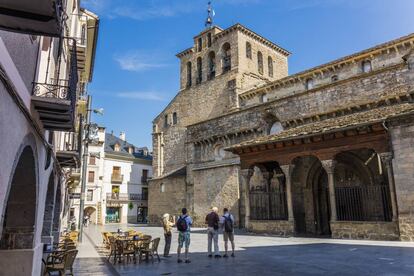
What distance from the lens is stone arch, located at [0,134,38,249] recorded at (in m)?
5.39

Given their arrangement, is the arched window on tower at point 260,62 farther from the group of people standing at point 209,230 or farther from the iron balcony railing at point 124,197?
the group of people standing at point 209,230

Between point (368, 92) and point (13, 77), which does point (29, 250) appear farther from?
point (368, 92)

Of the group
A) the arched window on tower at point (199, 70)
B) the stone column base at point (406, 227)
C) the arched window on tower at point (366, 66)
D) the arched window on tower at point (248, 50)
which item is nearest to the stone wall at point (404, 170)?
the stone column base at point (406, 227)

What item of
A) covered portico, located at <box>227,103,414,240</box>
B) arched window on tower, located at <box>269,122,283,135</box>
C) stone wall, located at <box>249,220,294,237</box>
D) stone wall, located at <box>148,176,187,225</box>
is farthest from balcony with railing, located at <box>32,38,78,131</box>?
stone wall, located at <box>148,176,187,225</box>

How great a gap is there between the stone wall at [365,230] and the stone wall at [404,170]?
0.51 m

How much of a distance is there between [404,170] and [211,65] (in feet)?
87.3

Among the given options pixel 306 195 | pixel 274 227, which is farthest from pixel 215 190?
pixel 274 227

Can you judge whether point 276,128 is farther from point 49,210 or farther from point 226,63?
point 49,210

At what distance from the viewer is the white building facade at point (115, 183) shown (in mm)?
40594

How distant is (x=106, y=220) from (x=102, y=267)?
3533 cm

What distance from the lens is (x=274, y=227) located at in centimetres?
1586

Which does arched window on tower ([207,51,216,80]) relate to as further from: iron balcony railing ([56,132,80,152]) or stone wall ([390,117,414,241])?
stone wall ([390,117,414,241])

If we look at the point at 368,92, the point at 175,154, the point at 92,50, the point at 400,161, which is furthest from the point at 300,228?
the point at 175,154

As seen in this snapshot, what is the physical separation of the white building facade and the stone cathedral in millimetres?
9061
